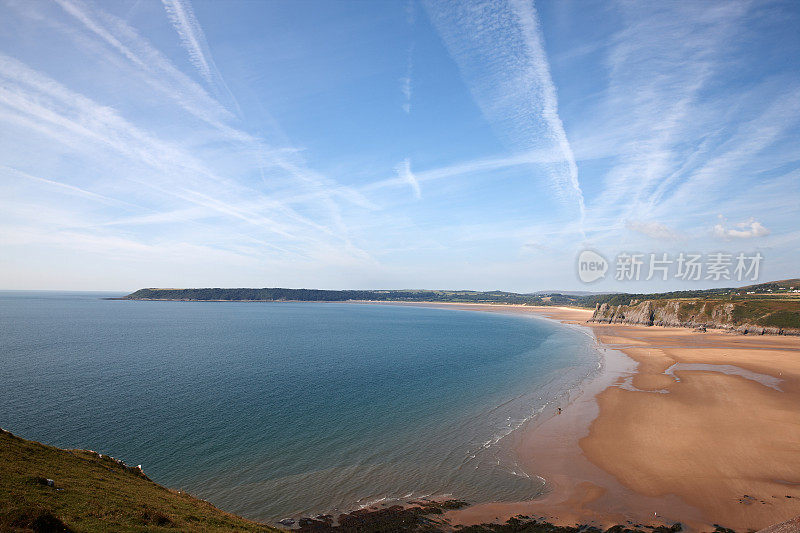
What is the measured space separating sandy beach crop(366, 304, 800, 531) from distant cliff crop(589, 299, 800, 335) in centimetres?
5573

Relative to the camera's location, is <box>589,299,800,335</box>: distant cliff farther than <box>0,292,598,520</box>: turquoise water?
Yes

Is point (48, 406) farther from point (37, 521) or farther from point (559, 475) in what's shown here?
point (559, 475)

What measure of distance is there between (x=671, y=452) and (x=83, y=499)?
124 ft

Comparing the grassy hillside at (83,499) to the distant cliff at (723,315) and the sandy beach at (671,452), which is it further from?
the distant cliff at (723,315)

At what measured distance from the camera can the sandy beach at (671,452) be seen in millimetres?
21703

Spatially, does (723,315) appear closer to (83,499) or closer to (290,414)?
(290,414)

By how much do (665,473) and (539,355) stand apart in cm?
4952

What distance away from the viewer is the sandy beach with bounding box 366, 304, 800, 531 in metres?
21.7

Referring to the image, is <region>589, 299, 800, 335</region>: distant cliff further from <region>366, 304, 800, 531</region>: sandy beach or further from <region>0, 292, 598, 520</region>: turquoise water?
<region>0, 292, 598, 520</region>: turquoise water

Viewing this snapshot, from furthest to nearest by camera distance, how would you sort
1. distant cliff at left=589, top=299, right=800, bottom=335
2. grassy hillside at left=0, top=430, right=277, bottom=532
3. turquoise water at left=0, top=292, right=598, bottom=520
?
distant cliff at left=589, top=299, right=800, bottom=335
turquoise water at left=0, top=292, right=598, bottom=520
grassy hillside at left=0, top=430, right=277, bottom=532

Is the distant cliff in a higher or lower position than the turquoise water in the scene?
higher

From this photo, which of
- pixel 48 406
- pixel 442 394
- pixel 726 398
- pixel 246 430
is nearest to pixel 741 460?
pixel 726 398

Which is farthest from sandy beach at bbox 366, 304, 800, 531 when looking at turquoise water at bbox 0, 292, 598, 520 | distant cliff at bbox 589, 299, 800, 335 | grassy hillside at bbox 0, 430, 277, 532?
distant cliff at bbox 589, 299, 800, 335

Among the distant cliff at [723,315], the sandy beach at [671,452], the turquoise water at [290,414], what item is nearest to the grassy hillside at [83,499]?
the turquoise water at [290,414]
